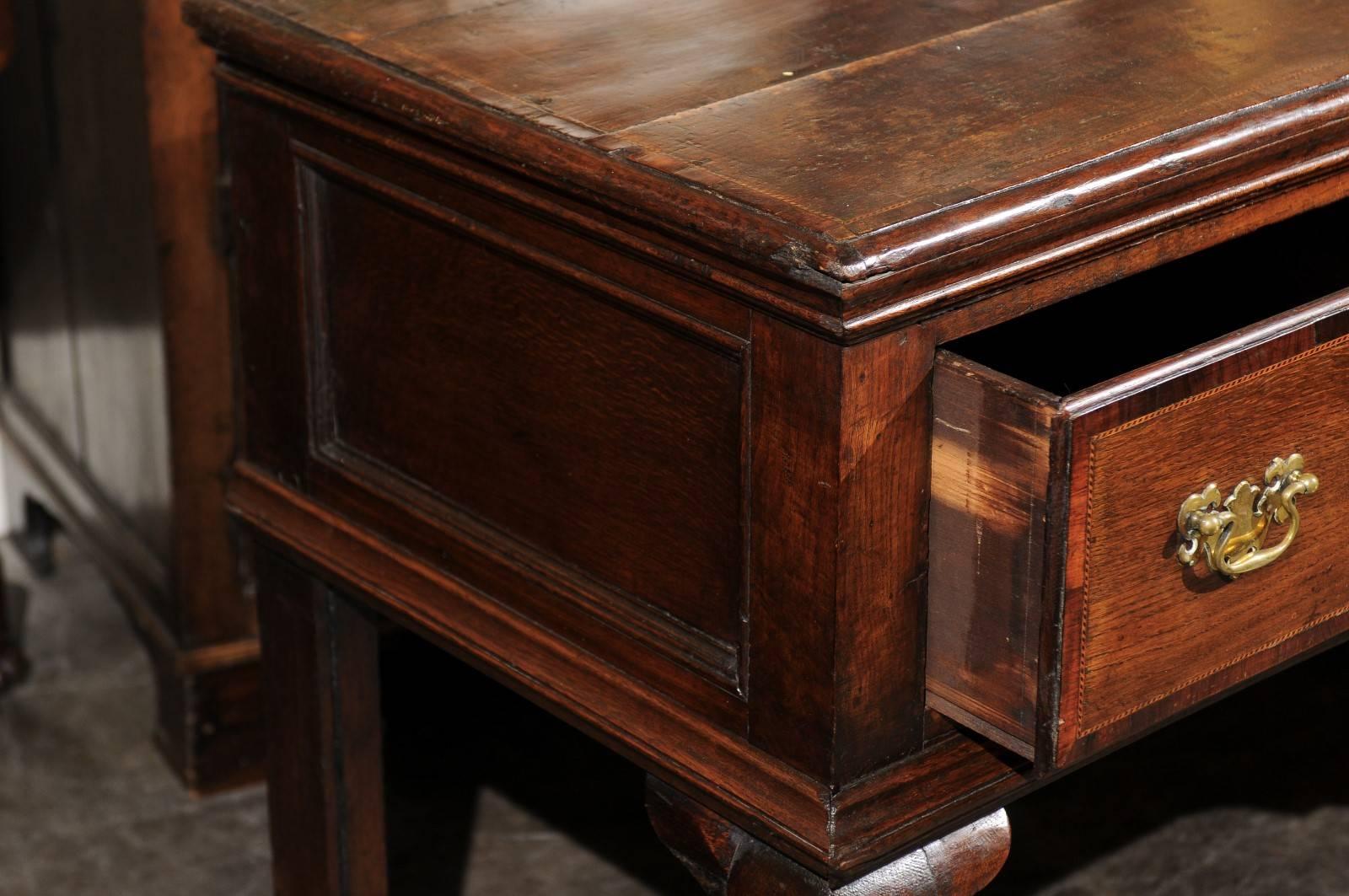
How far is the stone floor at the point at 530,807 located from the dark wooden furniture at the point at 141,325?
0.10 meters

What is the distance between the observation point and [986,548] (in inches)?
36.0

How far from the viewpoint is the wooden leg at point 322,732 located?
53.4 inches

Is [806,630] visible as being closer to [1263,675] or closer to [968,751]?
[968,751]

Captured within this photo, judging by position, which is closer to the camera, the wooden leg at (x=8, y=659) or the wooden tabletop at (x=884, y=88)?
the wooden tabletop at (x=884, y=88)

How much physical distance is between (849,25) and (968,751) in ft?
1.41

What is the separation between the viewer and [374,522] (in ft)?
4.09

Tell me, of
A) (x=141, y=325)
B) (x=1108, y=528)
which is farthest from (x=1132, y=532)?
(x=141, y=325)

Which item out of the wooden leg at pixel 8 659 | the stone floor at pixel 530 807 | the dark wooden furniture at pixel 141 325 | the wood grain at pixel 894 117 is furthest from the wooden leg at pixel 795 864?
the wooden leg at pixel 8 659

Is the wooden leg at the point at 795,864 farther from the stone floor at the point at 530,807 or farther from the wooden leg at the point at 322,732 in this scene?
the stone floor at the point at 530,807

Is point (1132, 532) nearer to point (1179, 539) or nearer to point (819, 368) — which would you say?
point (1179, 539)

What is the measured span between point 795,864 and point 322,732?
48 cm

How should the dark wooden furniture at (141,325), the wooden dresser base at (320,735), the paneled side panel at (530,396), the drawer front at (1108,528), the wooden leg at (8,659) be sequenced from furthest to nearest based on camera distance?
the wooden leg at (8,659) → the dark wooden furniture at (141,325) → the wooden dresser base at (320,735) → the paneled side panel at (530,396) → the drawer front at (1108,528)

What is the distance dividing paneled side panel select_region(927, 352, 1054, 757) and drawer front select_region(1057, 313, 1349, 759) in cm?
2

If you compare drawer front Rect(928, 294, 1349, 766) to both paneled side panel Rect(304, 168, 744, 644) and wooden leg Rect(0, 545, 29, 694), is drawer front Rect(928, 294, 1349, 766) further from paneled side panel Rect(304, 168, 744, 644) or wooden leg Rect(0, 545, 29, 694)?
wooden leg Rect(0, 545, 29, 694)
